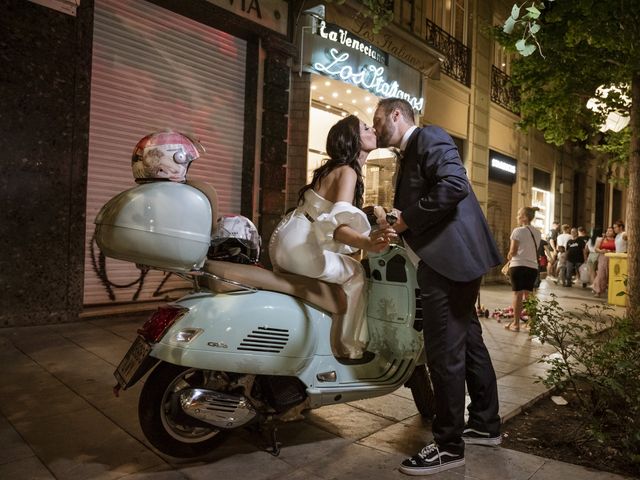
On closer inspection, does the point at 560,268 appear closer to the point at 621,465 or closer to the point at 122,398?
the point at 621,465

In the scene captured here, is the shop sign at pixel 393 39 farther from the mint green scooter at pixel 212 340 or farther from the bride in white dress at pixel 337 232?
the mint green scooter at pixel 212 340

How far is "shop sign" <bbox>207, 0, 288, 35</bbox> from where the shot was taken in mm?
7648

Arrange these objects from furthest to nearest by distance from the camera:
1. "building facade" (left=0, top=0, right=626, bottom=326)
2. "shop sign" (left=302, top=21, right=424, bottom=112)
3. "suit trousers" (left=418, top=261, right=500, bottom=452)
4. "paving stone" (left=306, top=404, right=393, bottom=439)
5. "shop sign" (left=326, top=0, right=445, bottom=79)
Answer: "shop sign" (left=326, top=0, right=445, bottom=79)
"shop sign" (left=302, top=21, right=424, bottom=112)
"building facade" (left=0, top=0, right=626, bottom=326)
"paving stone" (left=306, top=404, right=393, bottom=439)
"suit trousers" (left=418, top=261, right=500, bottom=452)

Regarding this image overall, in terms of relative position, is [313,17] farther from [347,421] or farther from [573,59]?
[347,421]

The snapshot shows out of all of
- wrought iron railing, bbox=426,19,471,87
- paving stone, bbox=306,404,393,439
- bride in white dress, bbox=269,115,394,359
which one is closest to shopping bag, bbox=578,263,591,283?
wrought iron railing, bbox=426,19,471,87

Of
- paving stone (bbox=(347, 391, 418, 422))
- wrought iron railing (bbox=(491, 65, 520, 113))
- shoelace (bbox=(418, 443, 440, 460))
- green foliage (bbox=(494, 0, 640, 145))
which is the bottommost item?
paving stone (bbox=(347, 391, 418, 422))

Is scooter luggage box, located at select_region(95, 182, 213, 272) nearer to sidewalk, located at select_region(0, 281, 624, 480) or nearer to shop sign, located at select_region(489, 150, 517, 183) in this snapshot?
sidewalk, located at select_region(0, 281, 624, 480)

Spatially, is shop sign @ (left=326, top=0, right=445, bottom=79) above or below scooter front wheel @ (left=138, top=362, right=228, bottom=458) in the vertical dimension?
above

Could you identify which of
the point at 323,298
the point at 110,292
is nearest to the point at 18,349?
the point at 110,292

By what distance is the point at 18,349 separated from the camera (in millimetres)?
4867

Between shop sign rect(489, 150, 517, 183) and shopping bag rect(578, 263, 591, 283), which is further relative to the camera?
shop sign rect(489, 150, 517, 183)

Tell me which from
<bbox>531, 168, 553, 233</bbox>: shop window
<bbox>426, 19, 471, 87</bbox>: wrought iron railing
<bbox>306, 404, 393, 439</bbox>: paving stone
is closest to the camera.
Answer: <bbox>306, 404, 393, 439</bbox>: paving stone

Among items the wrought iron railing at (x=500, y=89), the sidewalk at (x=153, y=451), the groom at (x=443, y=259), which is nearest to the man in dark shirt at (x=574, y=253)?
the wrought iron railing at (x=500, y=89)

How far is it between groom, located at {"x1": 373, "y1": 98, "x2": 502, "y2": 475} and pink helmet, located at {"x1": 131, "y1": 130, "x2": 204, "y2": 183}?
4.03 ft
